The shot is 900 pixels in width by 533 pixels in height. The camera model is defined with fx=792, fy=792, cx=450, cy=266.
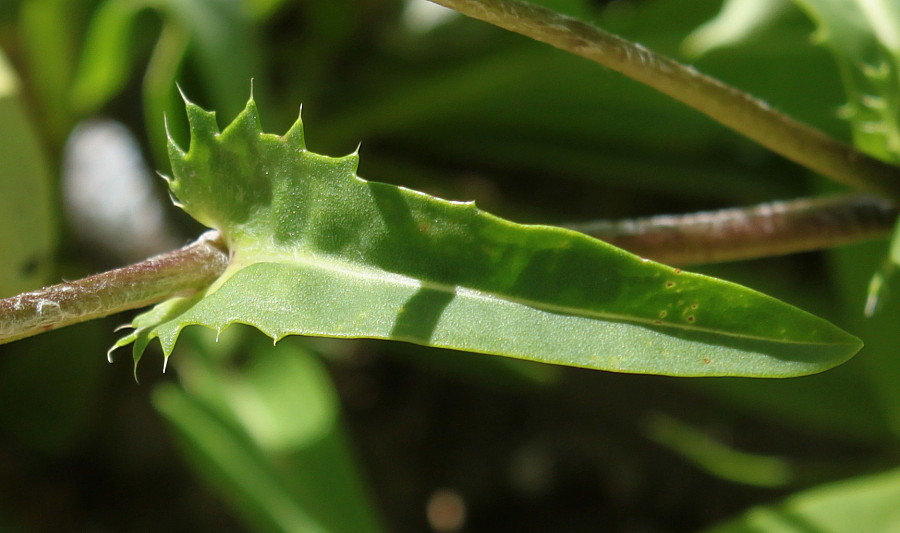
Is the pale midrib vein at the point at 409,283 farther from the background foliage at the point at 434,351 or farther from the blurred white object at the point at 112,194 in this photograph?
the blurred white object at the point at 112,194

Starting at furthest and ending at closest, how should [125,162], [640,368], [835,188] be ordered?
[125,162] < [835,188] < [640,368]

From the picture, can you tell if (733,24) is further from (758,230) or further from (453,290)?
(453,290)

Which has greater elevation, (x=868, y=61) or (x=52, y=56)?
(x=868, y=61)

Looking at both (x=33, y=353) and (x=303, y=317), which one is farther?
(x=33, y=353)

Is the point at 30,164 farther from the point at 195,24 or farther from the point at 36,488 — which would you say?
the point at 36,488

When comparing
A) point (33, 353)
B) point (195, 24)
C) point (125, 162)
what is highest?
point (195, 24)

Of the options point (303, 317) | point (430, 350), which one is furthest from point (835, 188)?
point (303, 317)

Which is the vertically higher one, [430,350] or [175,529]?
[430,350]

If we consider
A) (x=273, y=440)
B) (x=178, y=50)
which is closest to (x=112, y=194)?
(x=178, y=50)
